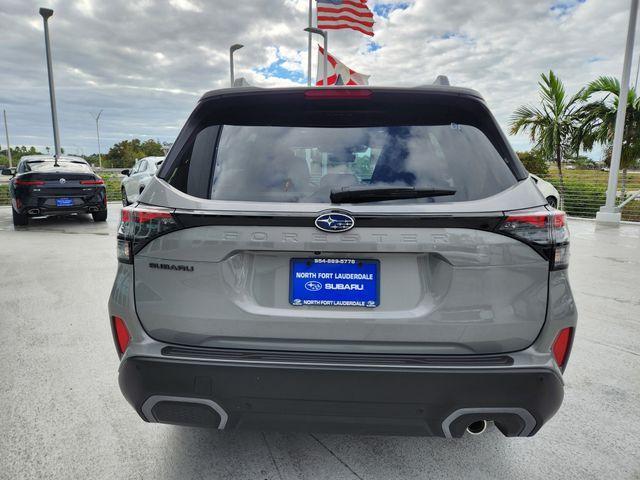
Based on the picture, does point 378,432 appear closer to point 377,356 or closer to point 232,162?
point 377,356

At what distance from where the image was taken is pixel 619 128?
1267cm

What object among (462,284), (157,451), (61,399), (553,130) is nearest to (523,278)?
(462,284)

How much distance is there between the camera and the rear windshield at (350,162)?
5.82 ft

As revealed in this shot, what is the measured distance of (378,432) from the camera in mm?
1785

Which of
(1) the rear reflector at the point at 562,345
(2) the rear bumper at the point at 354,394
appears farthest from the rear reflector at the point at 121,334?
(1) the rear reflector at the point at 562,345

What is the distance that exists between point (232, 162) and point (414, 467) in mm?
1630

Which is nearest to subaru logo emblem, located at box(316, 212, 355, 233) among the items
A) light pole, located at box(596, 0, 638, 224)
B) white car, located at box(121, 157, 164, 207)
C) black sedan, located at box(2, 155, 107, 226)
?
black sedan, located at box(2, 155, 107, 226)

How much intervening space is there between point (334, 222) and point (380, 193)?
0.70 ft

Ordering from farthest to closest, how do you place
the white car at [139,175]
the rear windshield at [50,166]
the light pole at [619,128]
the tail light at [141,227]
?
the white car at [139,175] → the light pole at [619,128] → the rear windshield at [50,166] → the tail light at [141,227]

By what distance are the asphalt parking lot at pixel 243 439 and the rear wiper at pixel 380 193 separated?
1281 mm

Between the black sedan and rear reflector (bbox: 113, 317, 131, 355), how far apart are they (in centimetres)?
1015

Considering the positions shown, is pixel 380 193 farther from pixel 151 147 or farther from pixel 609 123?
pixel 151 147

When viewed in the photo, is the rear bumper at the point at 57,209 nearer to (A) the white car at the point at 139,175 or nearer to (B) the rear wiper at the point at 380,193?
(A) the white car at the point at 139,175

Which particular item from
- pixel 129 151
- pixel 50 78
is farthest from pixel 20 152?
pixel 50 78
